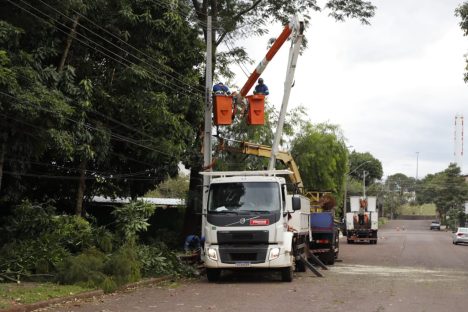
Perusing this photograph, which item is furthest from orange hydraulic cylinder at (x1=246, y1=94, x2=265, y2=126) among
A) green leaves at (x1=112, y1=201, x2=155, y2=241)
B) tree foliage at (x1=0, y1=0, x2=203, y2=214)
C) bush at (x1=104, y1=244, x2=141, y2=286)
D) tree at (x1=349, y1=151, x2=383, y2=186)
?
tree at (x1=349, y1=151, x2=383, y2=186)

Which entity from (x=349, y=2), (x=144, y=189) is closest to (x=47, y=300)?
(x=144, y=189)

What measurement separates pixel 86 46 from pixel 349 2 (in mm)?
12545

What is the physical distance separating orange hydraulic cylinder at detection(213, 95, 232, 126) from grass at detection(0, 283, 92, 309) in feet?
27.9

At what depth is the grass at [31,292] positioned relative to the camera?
11.1 meters

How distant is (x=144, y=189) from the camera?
2750 cm

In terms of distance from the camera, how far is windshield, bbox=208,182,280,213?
1645cm

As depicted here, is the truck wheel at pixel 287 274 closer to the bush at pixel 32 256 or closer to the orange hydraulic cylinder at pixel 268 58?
the bush at pixel 32 256

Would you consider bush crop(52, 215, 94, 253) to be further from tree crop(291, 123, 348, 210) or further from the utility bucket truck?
tree crop(291, 123, 348, 210)

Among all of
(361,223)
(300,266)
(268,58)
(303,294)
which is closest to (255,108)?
(268,58)

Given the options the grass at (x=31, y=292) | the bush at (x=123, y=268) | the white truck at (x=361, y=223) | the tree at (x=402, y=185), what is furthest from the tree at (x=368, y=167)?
the grass at (x=31, y=292)

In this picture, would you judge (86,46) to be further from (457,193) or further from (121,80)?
(457,193)

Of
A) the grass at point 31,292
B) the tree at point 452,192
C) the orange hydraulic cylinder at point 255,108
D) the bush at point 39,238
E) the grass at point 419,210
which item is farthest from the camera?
the grass at point 419,210

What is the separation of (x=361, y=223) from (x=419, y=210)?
409 feet

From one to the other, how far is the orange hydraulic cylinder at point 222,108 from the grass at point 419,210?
477ft
